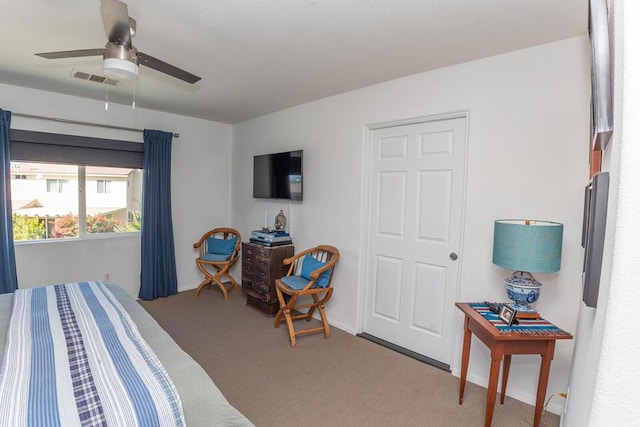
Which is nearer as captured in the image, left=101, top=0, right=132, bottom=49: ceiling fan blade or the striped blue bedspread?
the striped blue bedspread

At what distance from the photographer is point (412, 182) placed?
289 cm

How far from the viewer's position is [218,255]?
445 cm

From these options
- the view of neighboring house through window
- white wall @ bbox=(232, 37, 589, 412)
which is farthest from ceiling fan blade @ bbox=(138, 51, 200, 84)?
the view of neighboring house through window

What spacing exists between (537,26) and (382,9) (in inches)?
38.4

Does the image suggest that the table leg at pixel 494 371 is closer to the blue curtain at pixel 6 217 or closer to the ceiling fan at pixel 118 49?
the ceiling fan at pixel 118 49

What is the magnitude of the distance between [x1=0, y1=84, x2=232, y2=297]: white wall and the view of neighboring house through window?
0.62ft

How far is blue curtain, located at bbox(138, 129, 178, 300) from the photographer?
408 centimetres

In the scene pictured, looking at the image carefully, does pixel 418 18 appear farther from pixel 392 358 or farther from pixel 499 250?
pixel 392 358

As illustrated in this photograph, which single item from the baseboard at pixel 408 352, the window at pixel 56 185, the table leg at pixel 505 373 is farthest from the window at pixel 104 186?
the table leg at pixel 505 373

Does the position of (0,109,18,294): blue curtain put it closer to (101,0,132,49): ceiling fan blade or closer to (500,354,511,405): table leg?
(101,0,132,49): ceiling fan blade

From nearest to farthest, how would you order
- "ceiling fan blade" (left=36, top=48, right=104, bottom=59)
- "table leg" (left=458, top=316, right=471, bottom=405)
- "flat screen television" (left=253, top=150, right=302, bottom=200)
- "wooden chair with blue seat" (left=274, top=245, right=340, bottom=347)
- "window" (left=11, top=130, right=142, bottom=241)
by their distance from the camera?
"ceiling fan blade" (left=36, top=48, right=104, bottom=59) < "table leg" (left=458, top=316, right=471, bottom=405) < "wooden chair with blue seat" (left=274, top=245, right=340, bottom=347) < "window" (left=11, top=130, right=142, bottom=241) < "flat screen television" (left=253, top=150, right=302, bottom=200)

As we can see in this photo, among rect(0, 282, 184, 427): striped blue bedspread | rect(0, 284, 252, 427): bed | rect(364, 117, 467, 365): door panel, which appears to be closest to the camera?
rect(0, 282, 184, 427): striped blue bedspread

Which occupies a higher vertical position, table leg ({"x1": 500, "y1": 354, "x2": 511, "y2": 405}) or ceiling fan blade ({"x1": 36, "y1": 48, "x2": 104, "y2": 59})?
ceiling fan blade ({"x1": 36, "y1": 48, "x2": 104, "y2": 59})

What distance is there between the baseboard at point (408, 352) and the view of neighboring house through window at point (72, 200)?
335cm
